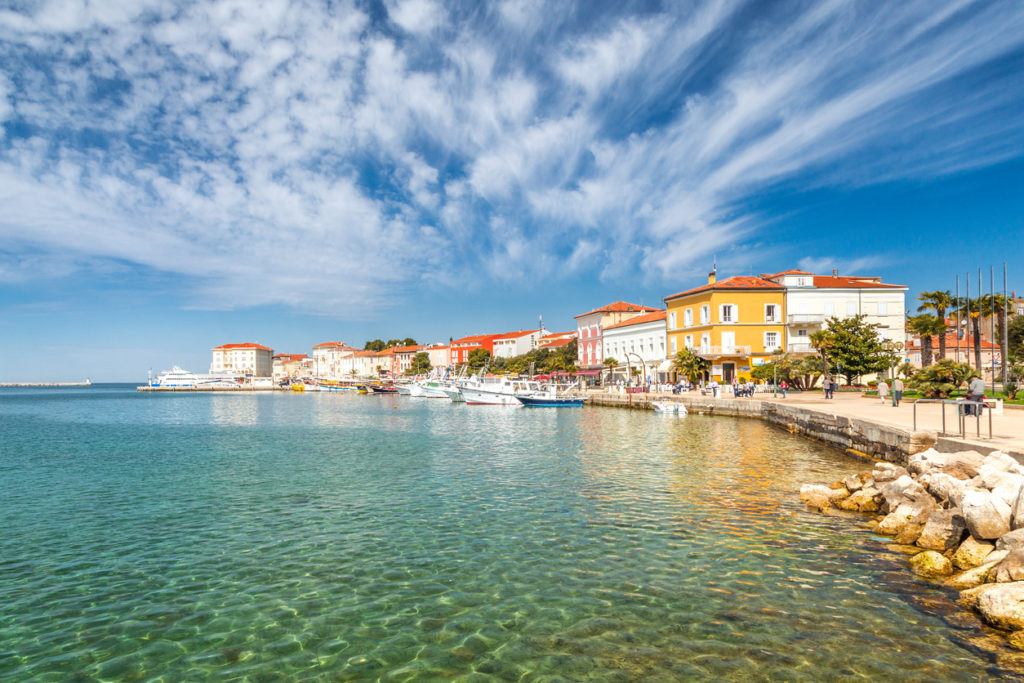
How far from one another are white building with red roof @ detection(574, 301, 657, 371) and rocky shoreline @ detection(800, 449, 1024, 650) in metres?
69.0

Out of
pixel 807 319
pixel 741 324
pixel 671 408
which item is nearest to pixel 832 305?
pixel 807 319

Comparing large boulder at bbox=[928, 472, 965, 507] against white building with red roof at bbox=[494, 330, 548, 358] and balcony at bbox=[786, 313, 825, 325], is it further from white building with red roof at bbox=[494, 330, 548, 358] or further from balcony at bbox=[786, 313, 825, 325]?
white building with red roof at bbox=[494, 330, 548, 358]

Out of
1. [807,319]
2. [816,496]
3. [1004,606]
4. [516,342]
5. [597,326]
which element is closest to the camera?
[1004,606]

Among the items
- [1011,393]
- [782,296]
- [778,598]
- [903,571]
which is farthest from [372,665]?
[782,296]

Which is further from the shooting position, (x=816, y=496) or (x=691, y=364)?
(x=691, y=364)

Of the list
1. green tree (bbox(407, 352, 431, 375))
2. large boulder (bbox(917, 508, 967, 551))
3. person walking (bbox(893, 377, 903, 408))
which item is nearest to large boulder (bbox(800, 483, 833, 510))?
large boulder (bbox(917, 508, 967, 551))

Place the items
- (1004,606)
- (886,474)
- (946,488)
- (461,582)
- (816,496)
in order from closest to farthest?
(1004,606) < (461,582) < (946,488) < (816,496) < (886,474)

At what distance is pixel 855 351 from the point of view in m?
42.8

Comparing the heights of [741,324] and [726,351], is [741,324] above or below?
above

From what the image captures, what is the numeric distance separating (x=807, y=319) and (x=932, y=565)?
165 ft

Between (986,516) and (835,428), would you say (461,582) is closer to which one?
(986,516)

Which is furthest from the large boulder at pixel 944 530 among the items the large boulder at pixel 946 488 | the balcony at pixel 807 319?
the balcony at pixel 807 319

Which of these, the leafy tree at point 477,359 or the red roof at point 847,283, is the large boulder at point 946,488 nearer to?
the red roof at point 847,283

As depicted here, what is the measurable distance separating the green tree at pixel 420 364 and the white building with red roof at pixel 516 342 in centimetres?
1927
